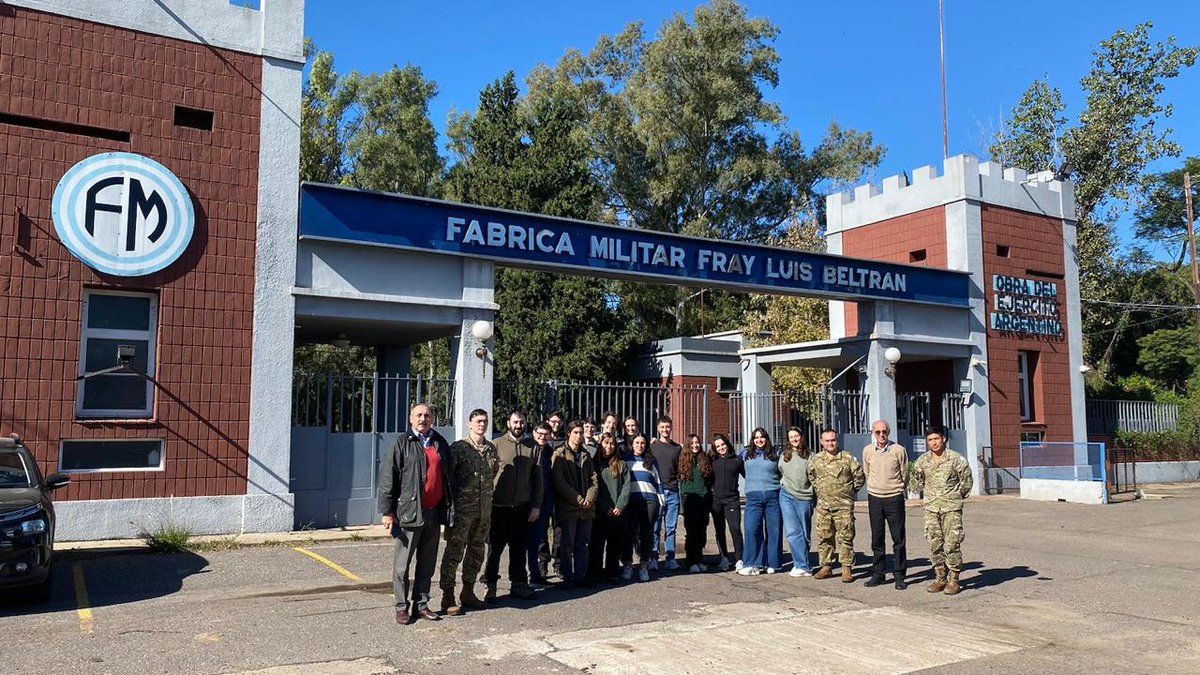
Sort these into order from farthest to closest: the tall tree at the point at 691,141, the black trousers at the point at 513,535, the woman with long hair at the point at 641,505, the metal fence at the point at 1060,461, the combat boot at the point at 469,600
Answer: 1. the tall tree at the point at 691,141
2. the metal fence at the point at 1060,461
3. the woman with long hair at the point at 641,505
4. the black trousers at the point at 513,535
5. the combat boot at the point at 469,600

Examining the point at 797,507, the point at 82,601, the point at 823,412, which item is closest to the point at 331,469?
the point at 82,601

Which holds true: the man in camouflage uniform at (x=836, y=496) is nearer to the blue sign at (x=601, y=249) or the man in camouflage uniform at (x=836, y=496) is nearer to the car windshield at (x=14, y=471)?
the blue sign at (x=601, y=249)

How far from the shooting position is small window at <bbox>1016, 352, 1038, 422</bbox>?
22359mm

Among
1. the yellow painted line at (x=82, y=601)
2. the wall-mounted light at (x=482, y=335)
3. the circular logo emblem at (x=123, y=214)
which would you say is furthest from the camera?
the wall-mounted light at (x=482, y=335)

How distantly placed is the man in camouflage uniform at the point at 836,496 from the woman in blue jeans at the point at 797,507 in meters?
0.13

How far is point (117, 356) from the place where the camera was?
1205 cm

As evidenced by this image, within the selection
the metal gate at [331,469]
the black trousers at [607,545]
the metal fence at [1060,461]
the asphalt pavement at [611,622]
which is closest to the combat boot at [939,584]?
the asphalt pavement at [611,622]

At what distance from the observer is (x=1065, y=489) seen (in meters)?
19.5

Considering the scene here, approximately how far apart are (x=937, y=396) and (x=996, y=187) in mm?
5062

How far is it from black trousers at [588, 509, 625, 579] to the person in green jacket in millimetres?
209

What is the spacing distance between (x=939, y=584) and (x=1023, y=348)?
47.4 feet

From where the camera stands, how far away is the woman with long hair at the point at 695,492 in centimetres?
1035

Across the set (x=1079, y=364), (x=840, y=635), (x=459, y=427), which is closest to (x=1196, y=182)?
(x=1079, y=364)

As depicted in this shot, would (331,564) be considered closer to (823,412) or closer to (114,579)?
(114,579)
